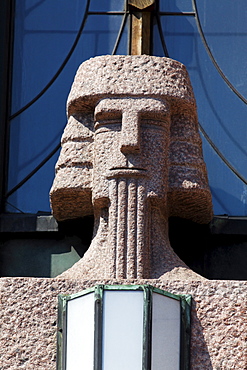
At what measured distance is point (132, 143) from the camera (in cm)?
685

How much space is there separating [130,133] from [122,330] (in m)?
1.15

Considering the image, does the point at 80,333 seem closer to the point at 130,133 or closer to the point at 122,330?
the point at 122,330

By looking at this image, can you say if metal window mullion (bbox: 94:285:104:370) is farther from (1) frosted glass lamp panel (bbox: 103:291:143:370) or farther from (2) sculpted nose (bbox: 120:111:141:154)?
(2) sculpted nose (bbox: 120:111:141:154)

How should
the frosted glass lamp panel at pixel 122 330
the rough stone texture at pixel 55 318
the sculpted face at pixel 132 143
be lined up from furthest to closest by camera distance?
the sculpted face at pixel 132 143, the rough stone texture at pixel 55 318, the frosted glass lamp panel at pixel 122 330

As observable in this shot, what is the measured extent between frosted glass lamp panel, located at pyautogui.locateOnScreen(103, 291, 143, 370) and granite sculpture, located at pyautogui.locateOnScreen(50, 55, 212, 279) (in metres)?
0.38

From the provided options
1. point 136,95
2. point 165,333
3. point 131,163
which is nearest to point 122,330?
point 165,333

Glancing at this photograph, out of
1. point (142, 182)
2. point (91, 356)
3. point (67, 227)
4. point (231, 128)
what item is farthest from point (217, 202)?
point (91, 356)

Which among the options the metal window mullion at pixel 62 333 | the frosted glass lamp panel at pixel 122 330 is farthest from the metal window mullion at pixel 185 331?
the metal window mullion at pixel 62 333

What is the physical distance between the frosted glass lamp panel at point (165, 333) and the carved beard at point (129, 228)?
343mm

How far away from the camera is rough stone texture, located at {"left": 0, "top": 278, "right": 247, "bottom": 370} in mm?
6461

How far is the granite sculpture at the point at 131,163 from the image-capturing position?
22.4 feet

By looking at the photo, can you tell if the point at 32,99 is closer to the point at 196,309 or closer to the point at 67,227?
the point at 67,227

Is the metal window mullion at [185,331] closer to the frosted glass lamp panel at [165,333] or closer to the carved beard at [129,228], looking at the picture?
the frosted glass lamp panel at [165,333]

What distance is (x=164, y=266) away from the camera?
6859mm
